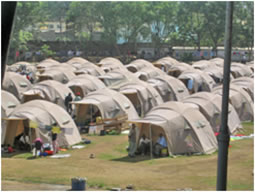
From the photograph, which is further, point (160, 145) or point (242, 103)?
point (242, 103)

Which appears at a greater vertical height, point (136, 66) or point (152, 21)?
point (152, 21)

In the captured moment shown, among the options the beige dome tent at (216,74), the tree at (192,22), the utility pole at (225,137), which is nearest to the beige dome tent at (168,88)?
the beige dome tent at (216,74)

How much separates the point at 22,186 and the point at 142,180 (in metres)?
3.28

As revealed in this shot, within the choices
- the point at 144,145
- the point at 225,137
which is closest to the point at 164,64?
the point at 144,145

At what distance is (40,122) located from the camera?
65.2ft

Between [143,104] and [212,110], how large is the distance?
6.06 metres

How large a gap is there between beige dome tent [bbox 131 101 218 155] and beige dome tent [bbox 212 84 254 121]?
26.3 ft

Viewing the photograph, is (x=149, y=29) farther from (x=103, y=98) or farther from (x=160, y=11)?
(x=103, y=98)

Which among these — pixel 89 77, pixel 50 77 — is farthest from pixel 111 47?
pixel 89 77

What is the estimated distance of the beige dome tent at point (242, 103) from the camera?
27.1m

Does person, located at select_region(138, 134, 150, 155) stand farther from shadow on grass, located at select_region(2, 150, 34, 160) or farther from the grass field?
shadow on grass, located at select_region(2, 150, 34, 160)

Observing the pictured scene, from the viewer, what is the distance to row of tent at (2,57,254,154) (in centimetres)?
1886

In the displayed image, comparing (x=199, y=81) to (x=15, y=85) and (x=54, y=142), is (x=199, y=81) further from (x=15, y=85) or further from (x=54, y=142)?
(x=54, y=142)

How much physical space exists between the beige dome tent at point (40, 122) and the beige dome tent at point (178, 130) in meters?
3.47
